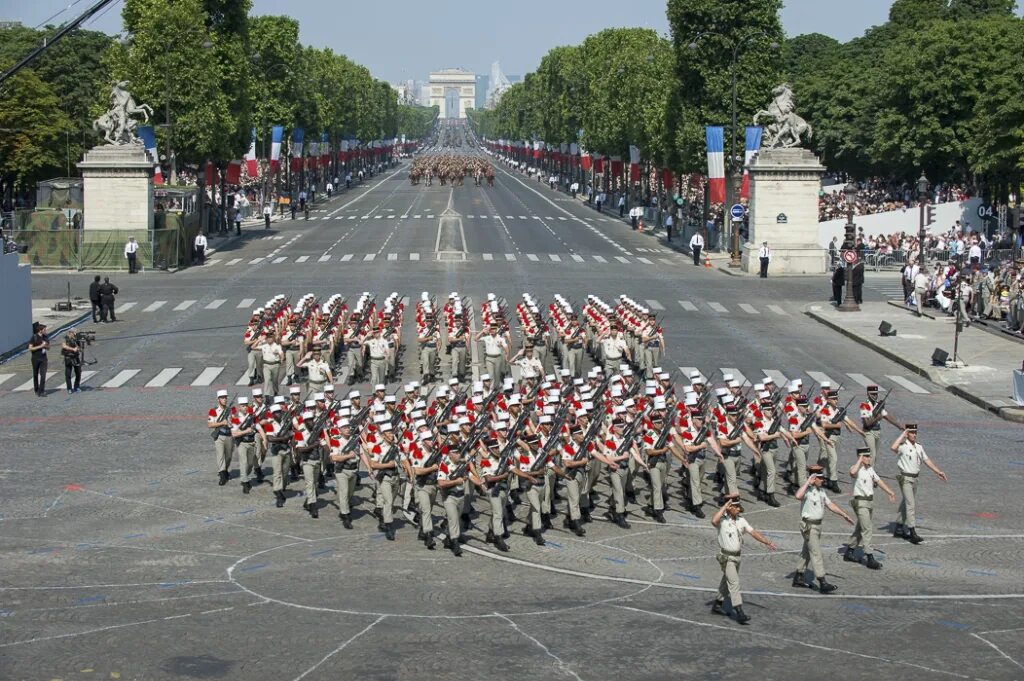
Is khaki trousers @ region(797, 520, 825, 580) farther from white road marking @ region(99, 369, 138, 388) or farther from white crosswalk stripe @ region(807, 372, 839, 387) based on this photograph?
white road marking @ region(99, 369, 138, 388)

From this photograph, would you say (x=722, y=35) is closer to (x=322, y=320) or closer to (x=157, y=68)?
(x=157, y=68)

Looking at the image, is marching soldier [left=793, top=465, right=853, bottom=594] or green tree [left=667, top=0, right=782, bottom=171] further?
green tree [left=667, top=0, right=782, bottom=171]

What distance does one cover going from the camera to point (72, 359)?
36.2 m

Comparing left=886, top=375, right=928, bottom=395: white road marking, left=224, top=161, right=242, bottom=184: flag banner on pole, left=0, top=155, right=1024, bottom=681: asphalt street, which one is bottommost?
left=0, top=155, right=1024, bottom=681: asphalt street

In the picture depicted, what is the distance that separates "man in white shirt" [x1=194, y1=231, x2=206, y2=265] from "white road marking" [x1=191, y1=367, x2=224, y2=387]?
2959 cm

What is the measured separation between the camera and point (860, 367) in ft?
137

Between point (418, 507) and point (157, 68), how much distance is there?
5942 centimetres

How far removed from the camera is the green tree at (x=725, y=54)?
7931 cm

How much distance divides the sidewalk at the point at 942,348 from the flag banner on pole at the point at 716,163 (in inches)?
653

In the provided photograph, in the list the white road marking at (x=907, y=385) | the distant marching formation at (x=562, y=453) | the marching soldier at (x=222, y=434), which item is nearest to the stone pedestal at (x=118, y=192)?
the white road marking at (x=907, y=385)

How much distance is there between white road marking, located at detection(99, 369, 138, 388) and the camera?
37875 mm

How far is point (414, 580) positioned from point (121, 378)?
792 inches

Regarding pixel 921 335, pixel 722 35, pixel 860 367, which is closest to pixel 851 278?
pixel 921 335

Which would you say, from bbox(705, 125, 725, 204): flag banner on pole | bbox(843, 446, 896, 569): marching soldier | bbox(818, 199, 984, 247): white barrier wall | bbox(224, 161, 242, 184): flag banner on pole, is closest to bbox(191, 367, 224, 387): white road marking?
bbox(843, 446, 896, 569): marching soldier
